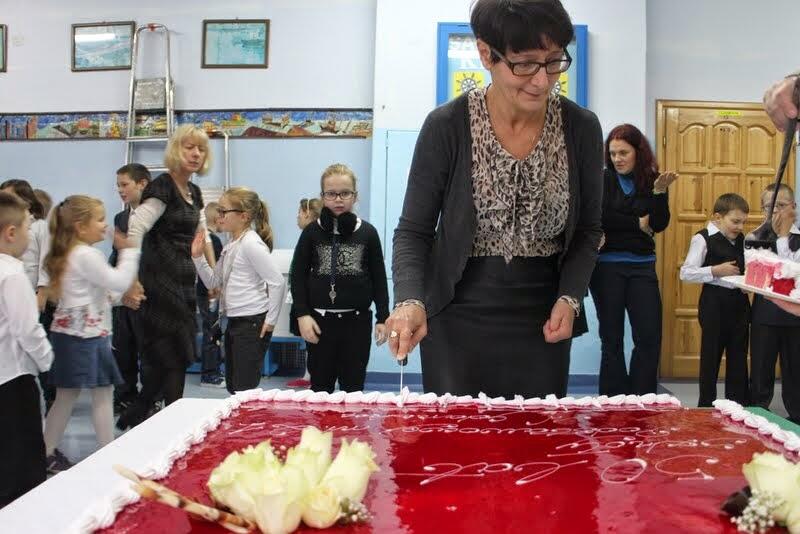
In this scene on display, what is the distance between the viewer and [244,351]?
3.51 meters

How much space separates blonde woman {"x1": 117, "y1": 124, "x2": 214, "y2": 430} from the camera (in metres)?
3.09

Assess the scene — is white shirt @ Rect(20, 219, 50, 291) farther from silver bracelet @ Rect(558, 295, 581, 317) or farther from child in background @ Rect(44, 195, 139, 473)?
silver bracelet @ Rect(558, 295, 581, 317)

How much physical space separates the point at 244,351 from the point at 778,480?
2856 mm

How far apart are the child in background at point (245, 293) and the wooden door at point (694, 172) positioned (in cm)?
361

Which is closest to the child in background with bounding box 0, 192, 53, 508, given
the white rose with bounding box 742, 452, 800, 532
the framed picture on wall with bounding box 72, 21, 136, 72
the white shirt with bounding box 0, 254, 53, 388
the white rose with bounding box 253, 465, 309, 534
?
the white shirt with bounding box 0, 254, 53, 388

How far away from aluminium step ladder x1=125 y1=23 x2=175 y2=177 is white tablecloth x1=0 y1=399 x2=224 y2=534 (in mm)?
4864

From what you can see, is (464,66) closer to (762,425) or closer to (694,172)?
(694,172)

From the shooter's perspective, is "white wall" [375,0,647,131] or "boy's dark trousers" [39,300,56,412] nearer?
"boy's dark trousers" [39,300,56,412]

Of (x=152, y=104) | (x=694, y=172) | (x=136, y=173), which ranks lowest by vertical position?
(x=136, y=173)

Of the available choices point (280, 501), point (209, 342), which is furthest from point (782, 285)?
point (209, 342)

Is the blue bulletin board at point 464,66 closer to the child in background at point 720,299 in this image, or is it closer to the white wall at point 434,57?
the white wall at point 434,57

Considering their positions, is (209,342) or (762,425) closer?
(762,425)

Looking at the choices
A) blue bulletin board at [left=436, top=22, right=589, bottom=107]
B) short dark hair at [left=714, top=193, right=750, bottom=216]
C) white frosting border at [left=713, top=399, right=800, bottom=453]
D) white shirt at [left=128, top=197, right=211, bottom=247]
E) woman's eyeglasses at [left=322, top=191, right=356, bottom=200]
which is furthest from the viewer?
blue bulletin board at [left=436, top=22, right=589, bottom=107]

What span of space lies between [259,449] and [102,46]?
6203 mm
